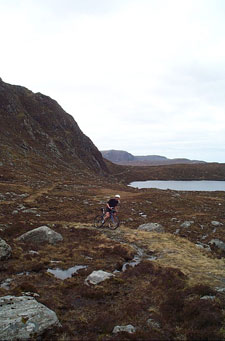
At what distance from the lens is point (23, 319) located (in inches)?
332

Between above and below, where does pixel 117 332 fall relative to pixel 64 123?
below

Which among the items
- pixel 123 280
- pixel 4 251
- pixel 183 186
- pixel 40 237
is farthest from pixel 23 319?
pixel 183 186

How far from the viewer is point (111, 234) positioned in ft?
78.8

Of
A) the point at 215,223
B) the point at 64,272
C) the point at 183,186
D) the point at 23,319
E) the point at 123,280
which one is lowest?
the point at 64,272

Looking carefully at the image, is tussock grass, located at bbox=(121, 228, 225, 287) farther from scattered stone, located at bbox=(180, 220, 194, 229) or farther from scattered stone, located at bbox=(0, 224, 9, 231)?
scattered stone, located at bbox=(0, 224, 9, 231)

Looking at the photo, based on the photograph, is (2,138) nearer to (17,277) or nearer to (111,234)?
(111,234)

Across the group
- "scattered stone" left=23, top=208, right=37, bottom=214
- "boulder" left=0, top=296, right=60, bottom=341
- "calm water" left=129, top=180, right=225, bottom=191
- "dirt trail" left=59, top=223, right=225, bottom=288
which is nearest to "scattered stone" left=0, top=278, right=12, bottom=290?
"boulder" left=0, top=296, right=60, bottom=341

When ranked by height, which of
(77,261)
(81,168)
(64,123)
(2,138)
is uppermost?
(64,123)

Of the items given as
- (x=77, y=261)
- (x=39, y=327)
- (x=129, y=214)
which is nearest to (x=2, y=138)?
(x=129, y=214)

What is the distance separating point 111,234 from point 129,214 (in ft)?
37.5

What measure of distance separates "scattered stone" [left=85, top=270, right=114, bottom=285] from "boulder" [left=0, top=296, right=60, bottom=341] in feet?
13.3

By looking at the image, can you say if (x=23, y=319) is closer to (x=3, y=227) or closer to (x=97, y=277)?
(x=97, y=277)

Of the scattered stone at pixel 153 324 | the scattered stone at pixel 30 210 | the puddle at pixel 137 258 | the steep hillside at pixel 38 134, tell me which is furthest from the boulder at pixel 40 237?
the steep hillside at pixel 38 134

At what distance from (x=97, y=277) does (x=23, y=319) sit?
5.67m
